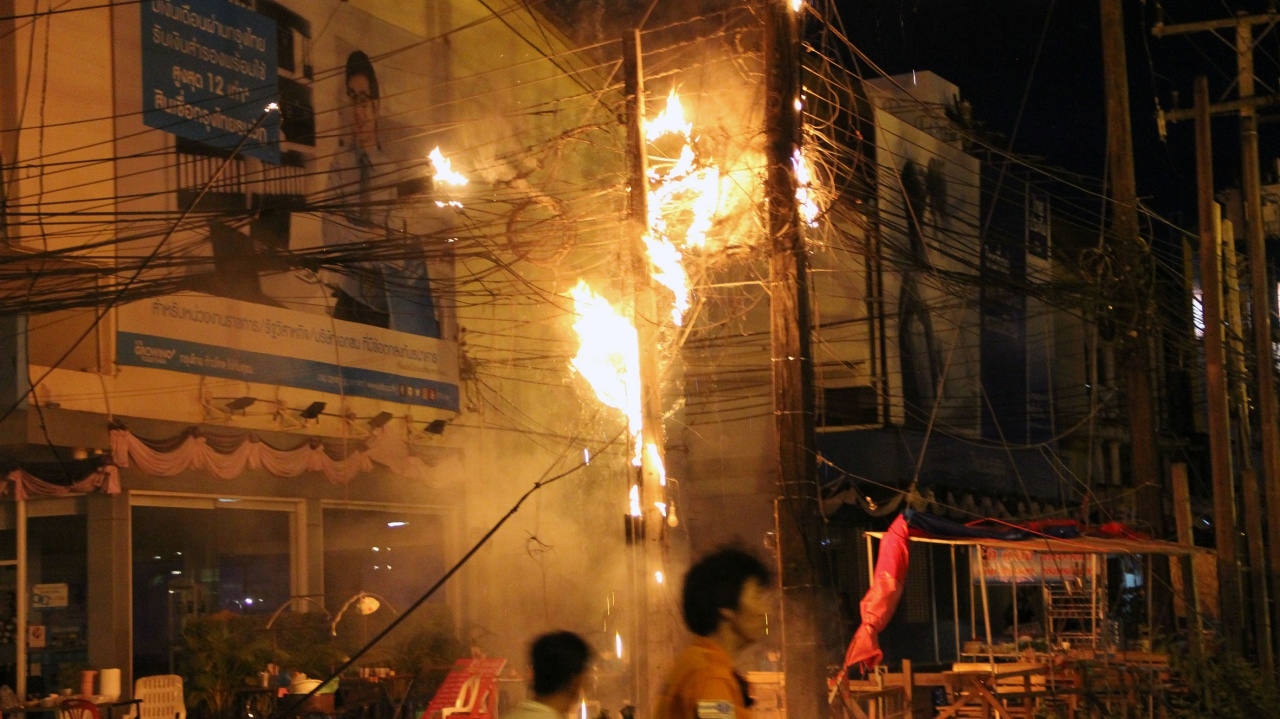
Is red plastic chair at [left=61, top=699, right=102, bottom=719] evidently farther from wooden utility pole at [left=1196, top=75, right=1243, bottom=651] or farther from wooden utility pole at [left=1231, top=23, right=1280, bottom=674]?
wooden utility pole at [left=1231, top=23, right=1280, bottom=674]

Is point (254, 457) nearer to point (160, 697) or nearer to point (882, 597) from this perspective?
point (160, 697)

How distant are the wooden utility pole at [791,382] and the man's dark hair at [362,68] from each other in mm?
9978

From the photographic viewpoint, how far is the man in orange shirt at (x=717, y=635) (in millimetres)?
4328

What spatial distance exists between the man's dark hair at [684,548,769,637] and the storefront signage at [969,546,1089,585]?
10266 millimetres

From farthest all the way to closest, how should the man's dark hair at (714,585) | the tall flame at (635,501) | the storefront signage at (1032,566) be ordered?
1. the storefront signage at (1032,566)
2. the tall flame at (635,501)
3. the man's dark hair at (714,585)

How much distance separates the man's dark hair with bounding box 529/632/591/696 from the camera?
452 cm

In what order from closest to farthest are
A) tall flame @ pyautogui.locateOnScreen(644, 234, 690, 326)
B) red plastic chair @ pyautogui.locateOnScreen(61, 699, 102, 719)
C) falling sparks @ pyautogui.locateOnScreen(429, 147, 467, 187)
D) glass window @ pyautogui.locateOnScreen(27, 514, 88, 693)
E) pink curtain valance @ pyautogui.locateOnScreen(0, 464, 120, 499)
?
1. tall flame @ pyautogui.locateOnScreen(644, 234, 690, 326)
2. red plastic chair @ pyautogui.locateOnScreen(61, 699, 102, 719)
3. pink curtain valance @ pyautogui.locateOnScreen(0, 464, 120, 499)
4. glass window @ pyautogui.locateOnScreen(27, 514, 88, 693)
5. falling sparks @ pyautogui.locateOnScreen(429, 147, 467, 187)

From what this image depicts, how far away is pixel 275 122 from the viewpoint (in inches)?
635

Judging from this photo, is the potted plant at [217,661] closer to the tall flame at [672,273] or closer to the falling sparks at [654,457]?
the tall flame at [672,273]

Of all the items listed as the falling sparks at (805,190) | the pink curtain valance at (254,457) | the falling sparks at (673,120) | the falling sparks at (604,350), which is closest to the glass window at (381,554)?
the pink curtain valance at (254,457)

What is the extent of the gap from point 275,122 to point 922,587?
16.7m

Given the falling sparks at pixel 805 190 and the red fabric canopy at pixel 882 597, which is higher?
the falling sparks at pixel 805 190

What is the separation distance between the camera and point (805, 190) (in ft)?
34.4

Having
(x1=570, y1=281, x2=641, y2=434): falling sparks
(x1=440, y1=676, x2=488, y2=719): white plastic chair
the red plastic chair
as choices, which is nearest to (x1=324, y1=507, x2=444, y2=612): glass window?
(x1=440, y1=676, x2=488, y2=719): white plastic chair
